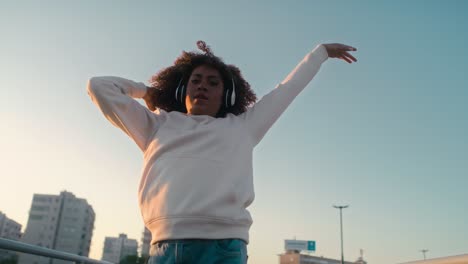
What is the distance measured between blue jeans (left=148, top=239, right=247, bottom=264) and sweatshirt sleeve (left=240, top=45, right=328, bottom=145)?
2.02 ft

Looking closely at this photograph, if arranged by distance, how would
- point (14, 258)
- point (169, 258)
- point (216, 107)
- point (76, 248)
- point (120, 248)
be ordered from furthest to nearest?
point (120, 248), point (76, 248), point (14, 258), point (216, 107), point (169, 258)

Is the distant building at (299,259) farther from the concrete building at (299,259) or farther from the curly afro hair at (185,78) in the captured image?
the curly afro hair at (185,78)

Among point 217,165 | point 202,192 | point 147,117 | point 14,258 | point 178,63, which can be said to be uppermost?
point 178,63

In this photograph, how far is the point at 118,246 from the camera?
9812 centimetres

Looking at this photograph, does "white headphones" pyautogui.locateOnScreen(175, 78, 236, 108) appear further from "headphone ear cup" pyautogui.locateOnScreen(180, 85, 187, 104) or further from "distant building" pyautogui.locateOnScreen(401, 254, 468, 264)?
"distant building" pyautogui.locateOnScreen(401, 254, 468, 264)

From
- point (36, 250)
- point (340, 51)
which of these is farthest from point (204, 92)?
point (36, 250)

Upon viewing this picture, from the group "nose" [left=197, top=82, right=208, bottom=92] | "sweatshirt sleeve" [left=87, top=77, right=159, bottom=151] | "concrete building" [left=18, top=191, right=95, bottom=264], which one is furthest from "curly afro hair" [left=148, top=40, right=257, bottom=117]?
"concrete building" [left=18, top=191, right=95, bottom=264]

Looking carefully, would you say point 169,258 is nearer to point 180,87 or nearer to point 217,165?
point 217,165

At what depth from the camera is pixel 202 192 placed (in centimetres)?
152

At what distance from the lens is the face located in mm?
2018

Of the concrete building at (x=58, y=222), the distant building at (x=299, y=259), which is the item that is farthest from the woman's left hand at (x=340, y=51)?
the concrete building at (x=58, y=222)

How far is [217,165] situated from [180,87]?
30.6 inches

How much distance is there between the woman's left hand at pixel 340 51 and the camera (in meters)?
2.42

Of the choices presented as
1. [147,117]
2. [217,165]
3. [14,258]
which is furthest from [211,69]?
[14,258]
